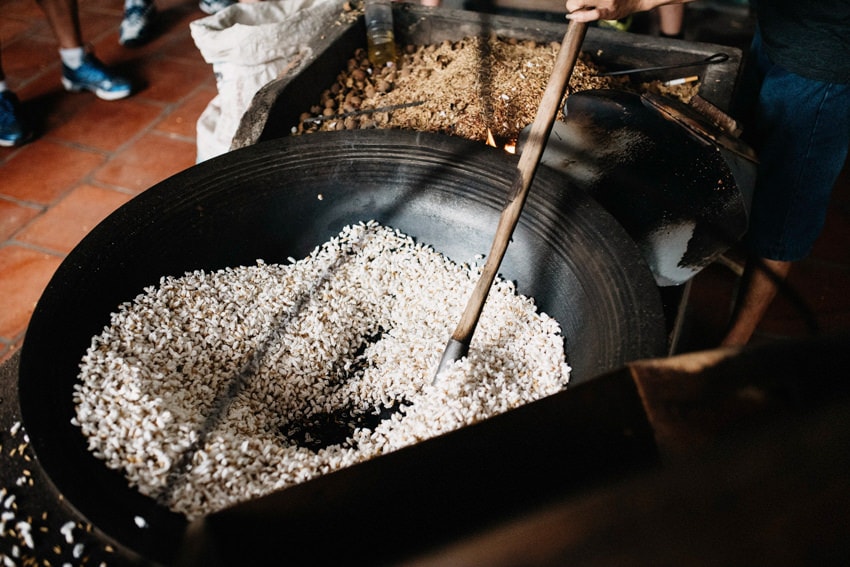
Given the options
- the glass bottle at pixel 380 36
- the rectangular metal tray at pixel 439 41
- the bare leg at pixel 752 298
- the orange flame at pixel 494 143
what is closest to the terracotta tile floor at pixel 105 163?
the bare leg at pixel 752 298

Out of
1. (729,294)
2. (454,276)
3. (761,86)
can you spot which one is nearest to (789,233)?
(761,86)

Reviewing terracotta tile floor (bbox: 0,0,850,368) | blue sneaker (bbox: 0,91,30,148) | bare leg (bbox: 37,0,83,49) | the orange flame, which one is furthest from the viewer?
bare leg (bbox: 37,0,83,49)

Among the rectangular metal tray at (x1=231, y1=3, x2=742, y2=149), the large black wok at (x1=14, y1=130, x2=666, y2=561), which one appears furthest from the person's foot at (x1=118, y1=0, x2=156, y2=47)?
the large black wok at (x1=14, y1=130, x2=666, y2=561)

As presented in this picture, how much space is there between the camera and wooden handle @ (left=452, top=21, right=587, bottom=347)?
1062 mm

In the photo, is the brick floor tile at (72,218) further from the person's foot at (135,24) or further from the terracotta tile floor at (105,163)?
the person's foot at (135,24)

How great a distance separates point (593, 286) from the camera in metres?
1.08

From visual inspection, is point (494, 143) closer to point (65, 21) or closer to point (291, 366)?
point (291, 366)

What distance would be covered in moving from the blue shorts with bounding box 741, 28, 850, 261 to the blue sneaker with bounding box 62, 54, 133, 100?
267 centimetres

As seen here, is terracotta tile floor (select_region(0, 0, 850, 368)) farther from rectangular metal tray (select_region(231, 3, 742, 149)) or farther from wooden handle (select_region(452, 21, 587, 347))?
wooden handle (select_region(452, 21, 587, 347))

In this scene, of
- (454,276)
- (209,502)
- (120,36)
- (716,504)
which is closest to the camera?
(716,504)

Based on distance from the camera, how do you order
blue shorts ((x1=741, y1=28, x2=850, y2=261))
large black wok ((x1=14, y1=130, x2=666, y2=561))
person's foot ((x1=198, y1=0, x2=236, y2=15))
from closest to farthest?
large black wok ((x1=14, y1=130, x2=666, y2=561)) < blue shorts ((x1=741, y1=28, x2=850, y2=261)) < person's foot ((x1=198, y1=0, x2=236, y2=15))

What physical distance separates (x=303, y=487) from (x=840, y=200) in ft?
8.25

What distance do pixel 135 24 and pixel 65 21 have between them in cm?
44

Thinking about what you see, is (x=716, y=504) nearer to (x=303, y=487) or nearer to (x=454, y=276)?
(x=303, y=487)
